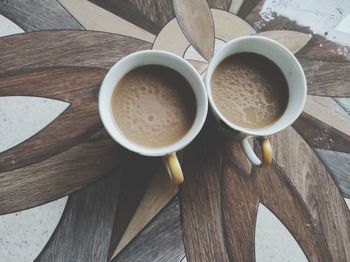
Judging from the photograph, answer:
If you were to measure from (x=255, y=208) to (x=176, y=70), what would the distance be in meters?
0.24

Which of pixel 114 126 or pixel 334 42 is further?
pixel 334 42

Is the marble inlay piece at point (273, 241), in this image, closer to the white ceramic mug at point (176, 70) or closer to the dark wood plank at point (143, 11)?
the white ceramic mug at point (176, 70)

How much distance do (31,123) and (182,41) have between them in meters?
0.27

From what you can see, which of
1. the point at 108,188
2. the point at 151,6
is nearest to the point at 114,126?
the point at 108,188

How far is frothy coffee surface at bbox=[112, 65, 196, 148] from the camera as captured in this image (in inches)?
22.7

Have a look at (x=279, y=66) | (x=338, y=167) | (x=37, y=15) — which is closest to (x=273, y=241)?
(x=338, y=167)

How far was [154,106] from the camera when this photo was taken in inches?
23.0

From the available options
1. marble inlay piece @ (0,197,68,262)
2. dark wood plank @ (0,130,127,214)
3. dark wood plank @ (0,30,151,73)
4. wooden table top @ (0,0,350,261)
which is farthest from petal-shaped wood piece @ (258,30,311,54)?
marble inlay piece @ (0,197,68,262)

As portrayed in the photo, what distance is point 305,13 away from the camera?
710mm

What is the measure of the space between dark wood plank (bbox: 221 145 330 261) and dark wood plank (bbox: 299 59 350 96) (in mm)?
150

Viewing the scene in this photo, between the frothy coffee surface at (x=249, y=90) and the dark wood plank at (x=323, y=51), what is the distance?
12 centimetres

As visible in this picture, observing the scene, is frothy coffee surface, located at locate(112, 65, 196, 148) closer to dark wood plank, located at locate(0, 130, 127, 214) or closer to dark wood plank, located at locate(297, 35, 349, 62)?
dark wood plank, located at locate(0, 130, 127, 214)

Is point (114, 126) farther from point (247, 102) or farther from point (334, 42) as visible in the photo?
point (334, 42)

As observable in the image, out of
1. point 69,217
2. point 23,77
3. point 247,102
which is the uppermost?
point 247,102
